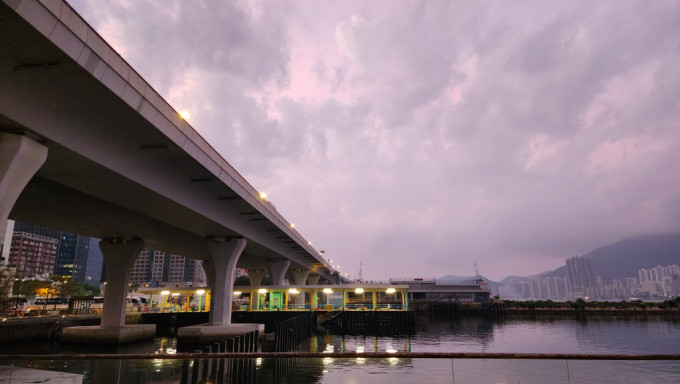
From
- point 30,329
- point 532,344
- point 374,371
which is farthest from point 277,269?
point 374,371

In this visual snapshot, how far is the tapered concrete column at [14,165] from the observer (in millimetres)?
12367

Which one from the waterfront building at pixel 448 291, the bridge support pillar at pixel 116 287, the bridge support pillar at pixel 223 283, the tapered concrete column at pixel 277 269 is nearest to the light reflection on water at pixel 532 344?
the bridge support pillar at pixel 223 283

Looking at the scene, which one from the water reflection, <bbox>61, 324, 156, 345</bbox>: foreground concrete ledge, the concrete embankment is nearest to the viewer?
the water reflection

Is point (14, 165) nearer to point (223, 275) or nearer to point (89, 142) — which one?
point (89, 142)

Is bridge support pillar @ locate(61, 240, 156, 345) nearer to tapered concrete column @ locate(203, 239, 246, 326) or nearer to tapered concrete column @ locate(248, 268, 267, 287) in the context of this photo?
tapered concrete column @ locate(203, 239, 246, 326)

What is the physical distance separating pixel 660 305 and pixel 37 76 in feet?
428

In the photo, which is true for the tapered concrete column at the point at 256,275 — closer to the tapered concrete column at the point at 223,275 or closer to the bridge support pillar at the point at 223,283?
the bridge support pillar at the point at 223,283

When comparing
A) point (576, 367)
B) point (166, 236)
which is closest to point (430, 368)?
point (576, 367)

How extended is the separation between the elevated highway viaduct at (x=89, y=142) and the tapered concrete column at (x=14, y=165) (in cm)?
3

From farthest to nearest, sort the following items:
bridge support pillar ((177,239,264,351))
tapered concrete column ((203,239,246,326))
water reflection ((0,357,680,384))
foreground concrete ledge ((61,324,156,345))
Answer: tapered concrete column ((203,239,246,326)), bridge support pillar ((177,239,264,351)), foreground concrete ledge ((61,324,156,345)), water reflection ((0,357,680,384))

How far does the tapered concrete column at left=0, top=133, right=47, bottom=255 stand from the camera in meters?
12.4

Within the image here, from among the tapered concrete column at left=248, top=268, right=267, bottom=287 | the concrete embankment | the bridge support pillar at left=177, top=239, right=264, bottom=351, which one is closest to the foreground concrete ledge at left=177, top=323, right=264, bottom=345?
the bridge support pillar at left=177, top=239, right=264, bottom=351

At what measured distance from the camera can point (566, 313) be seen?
320 feet

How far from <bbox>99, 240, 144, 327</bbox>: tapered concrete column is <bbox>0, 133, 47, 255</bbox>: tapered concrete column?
30.3m
